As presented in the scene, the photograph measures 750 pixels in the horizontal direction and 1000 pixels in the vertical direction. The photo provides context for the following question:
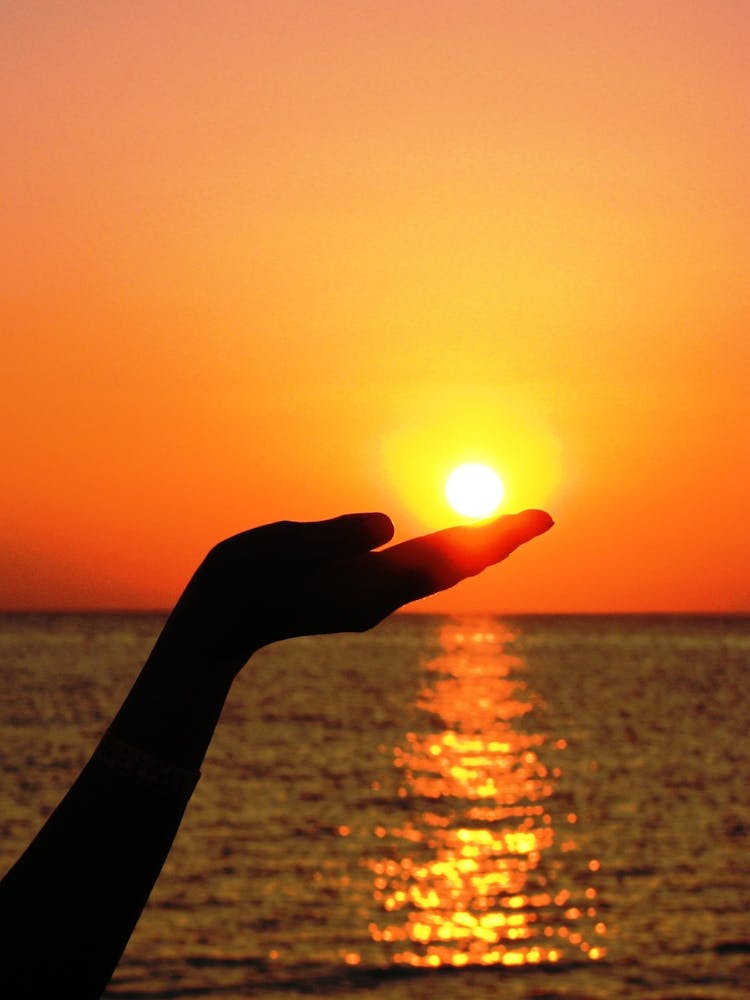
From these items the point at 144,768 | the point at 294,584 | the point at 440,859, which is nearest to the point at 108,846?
the point at 144,768

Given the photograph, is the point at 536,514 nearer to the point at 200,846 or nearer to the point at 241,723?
the point at 200,846

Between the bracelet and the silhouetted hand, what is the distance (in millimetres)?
138

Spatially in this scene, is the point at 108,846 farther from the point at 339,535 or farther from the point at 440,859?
the point at 440,859

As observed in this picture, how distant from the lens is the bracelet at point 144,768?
5.95ft

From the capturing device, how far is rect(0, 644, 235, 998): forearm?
5.58 feet

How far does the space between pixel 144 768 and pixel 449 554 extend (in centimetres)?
48

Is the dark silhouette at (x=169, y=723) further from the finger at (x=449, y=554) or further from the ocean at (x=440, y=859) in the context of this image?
the ocean at (x=440, y=859)

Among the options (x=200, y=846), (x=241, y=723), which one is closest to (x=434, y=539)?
(x=200, y=846)

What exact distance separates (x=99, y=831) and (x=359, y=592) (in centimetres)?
42

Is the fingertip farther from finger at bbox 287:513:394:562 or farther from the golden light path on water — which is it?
the golden light path on water

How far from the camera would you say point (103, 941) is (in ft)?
5.59

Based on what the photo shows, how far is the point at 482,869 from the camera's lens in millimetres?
35000

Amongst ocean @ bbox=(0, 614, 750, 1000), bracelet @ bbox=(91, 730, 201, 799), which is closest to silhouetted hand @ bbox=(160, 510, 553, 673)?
bracelet @ bbox=(91, 730, 201, 799)

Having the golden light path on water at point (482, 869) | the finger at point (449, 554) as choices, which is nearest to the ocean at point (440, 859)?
the golden light path on water at point (482, 869)
